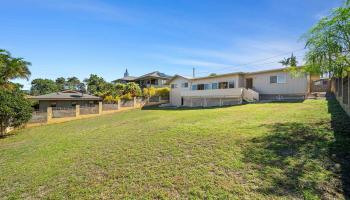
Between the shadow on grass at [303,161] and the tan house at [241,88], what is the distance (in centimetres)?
1204

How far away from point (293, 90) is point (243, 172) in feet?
66.1

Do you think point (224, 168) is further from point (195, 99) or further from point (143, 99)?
point (143, 99)

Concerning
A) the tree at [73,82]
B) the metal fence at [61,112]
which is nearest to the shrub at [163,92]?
the metal fence at [61,112]

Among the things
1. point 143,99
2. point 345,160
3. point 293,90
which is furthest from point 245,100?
point 345,160

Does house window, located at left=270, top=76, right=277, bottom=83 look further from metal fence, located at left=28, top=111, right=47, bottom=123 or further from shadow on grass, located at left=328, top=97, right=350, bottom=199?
metal fence, located at left=28, top=111, right=47, bottom=123

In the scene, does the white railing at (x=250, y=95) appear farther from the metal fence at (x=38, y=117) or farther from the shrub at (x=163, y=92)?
the metal fence at (x=38, y=117)

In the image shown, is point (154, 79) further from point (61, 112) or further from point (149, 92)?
point (61, 112)

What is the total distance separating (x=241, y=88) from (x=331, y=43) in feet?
54.4

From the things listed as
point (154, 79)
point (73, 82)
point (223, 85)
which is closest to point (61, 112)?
point (223, 85)

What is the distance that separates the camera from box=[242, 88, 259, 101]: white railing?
993 inches

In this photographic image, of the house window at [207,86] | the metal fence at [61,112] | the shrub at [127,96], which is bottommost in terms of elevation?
the metal fence at [61,112]

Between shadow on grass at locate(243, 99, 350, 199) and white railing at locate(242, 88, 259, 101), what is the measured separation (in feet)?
50.9

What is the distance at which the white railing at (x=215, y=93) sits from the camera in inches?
1021

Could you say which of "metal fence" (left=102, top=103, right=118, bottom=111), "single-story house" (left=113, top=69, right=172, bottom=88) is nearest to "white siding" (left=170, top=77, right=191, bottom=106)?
"single-story house" (left=113, top=69, right=172, bottom=88)
